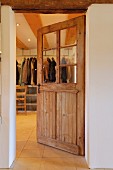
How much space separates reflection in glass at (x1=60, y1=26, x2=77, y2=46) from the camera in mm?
3814

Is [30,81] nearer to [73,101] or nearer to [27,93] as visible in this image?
[27,93]

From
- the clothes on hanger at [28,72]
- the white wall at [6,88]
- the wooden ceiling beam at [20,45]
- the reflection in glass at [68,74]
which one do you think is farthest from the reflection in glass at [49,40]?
the clothes on hanger at [28,72]

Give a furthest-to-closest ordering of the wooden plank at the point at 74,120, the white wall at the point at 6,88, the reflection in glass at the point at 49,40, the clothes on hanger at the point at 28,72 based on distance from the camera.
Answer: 1. the clothes on hanger at the point at 28,72
2. the reflection in glass at the point at 49,40
3. the wooden plank at the point at 74,120
4. the white wall at the point at 6,88

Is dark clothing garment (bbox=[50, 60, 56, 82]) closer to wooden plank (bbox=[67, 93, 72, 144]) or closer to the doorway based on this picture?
the doorway

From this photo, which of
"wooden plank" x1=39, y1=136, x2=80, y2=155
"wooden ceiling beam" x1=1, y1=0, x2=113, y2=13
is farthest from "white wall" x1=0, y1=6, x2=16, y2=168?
"wooden plank" x1=39, y1=136, x2=80, y2=155

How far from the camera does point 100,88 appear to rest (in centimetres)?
314

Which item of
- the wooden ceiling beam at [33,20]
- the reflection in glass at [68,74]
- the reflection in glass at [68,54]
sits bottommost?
the reflection in glass at [68,74]

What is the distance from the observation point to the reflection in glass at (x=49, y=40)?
4070mm

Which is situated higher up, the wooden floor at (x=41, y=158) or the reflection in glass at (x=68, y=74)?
→ the reflection in glass at (x=68, y=74)

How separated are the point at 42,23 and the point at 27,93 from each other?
353 cm

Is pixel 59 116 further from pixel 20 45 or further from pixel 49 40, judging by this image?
pixel 20 45

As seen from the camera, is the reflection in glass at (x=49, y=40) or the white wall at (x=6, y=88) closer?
the white wall at (x=6, y=88)

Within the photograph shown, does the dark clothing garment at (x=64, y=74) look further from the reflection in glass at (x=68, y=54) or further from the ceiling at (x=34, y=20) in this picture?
the ceiling at (x=34, y=20)

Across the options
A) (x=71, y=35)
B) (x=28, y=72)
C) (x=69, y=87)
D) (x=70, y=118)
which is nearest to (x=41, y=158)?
(x=70, y=118)
